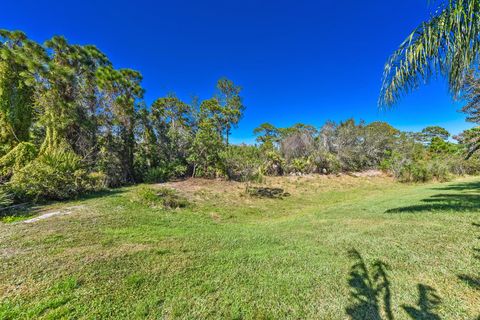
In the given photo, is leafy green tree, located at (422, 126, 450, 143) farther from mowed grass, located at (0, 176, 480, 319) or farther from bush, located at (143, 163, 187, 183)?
bush, located at (143, 163, 187, 183)

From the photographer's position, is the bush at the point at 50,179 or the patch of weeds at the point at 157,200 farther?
the patch of weeds at the point at 157,200

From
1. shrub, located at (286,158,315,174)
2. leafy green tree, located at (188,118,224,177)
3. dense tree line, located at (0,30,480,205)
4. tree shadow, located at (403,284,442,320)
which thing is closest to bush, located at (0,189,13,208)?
dense tree line, located at (0,30,480,205)

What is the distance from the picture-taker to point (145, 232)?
4.64 metres

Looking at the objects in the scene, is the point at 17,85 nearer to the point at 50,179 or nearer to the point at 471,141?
the point at 50,179

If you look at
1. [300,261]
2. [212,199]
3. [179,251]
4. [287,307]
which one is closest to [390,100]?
[300,261]

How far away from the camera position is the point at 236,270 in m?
3.17

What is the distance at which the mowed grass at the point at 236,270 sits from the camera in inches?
90.4


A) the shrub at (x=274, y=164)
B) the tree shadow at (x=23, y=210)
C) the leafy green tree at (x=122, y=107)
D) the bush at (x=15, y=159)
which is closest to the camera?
the tree shadow at (x=23, y=210)

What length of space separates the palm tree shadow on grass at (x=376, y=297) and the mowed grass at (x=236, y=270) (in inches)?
0.5

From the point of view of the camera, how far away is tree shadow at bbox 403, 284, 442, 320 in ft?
7.34

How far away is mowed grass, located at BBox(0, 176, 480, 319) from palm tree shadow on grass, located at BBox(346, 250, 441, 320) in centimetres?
1

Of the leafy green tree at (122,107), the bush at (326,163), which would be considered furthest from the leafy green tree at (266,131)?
the leafy green tree at (122,107)

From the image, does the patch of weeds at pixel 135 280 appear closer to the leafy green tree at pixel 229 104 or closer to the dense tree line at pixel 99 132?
the dense tree line at pixel 99 132

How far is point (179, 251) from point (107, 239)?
59.7 inches
